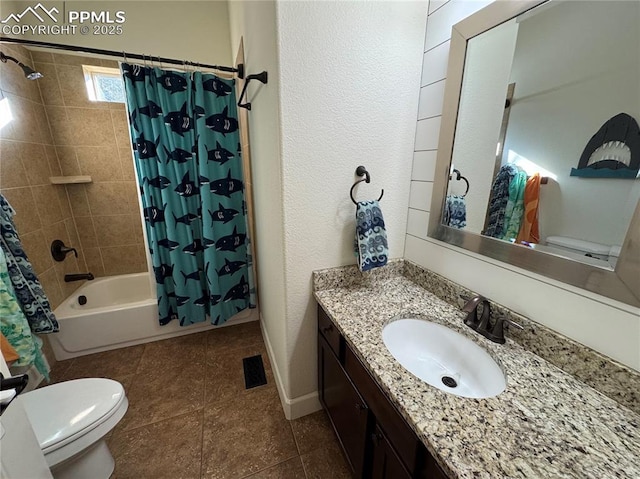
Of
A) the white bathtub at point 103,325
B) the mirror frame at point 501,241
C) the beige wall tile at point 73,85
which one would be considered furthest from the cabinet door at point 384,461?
the beige wall tile at point 73,85

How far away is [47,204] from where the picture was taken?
1.86m

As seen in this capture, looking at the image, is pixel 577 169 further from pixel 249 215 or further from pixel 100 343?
pixel 100 343

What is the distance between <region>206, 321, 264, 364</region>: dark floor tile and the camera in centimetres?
189

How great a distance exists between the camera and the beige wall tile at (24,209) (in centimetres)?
155

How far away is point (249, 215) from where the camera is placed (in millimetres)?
2100

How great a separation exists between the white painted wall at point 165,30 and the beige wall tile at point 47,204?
111 centimetres

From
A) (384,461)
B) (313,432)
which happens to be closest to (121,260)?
(313,432)

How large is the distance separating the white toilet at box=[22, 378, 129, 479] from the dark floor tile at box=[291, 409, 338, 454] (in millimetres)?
838

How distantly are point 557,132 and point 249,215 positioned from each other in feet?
6.20

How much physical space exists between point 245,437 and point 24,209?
6.63ft

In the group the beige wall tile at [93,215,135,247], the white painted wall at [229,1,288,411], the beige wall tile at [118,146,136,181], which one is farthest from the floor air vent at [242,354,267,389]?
the beige wall tile at [118,146,136,181]

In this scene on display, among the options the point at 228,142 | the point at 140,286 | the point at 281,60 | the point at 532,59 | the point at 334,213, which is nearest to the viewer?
the point at 532,59

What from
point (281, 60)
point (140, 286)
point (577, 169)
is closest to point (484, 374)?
Answer: point (577, 169)

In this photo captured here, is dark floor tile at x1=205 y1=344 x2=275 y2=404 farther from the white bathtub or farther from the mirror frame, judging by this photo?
the mirror frame
